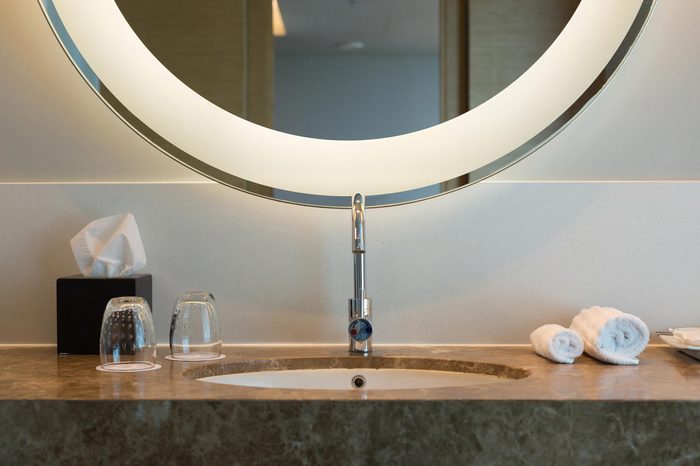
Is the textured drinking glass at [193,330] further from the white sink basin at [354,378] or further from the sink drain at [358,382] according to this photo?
the sink drain at [358,382]

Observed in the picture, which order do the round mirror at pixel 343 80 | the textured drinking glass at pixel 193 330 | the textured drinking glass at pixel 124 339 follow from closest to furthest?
the textured drinking glass at pixel 124 339 → the textured drinking glass at pixel 193 330 → the round mirror at pixel 343 80

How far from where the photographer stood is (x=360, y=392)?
3.34ft

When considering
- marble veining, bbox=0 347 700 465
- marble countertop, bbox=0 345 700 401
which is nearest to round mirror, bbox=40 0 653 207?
marble countertop, bbox=0 345 700 401

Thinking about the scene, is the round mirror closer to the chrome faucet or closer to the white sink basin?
the chrome faucet

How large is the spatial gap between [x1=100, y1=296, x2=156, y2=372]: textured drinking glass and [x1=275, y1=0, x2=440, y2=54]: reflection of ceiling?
52 centimetres

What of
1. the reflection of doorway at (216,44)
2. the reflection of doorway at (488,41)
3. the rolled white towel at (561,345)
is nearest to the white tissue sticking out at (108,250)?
the reflection of doorway at (216,44)

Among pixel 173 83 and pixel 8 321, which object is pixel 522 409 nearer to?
pixel 173 83

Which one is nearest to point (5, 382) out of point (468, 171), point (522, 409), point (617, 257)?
point (522, 409)

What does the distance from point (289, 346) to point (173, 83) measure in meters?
0.50

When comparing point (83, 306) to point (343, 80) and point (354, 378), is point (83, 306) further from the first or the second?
point (343, 80)

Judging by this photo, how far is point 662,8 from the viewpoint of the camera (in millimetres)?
1433

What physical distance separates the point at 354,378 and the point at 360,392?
37 cm

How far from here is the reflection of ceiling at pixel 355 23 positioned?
1.46 meters

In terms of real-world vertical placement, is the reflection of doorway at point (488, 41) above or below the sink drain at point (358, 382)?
above
